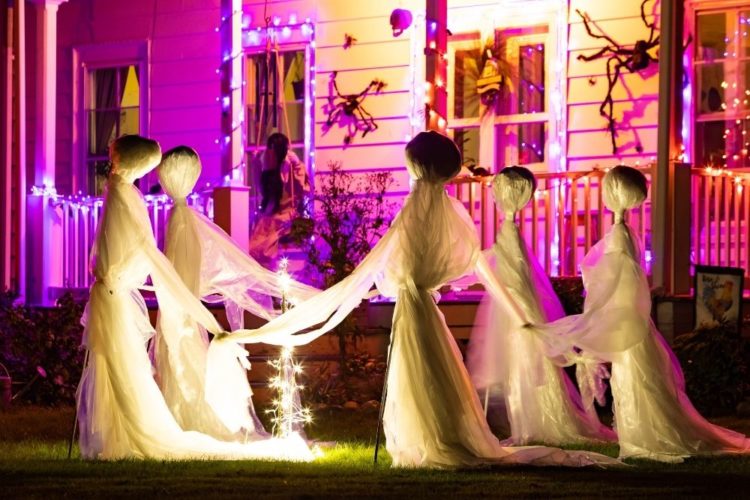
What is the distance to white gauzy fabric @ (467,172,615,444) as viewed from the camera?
35.3 ft

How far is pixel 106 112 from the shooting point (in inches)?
761

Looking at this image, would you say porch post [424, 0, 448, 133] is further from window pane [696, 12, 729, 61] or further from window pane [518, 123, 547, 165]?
window pane [696, 12, 729, 61]

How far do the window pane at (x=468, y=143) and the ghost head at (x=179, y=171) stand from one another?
6.45 metres

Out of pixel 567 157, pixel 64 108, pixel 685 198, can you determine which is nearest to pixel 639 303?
pixel 685 198

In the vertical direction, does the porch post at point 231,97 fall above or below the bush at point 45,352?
above

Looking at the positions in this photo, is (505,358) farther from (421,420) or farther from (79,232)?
(79,232)

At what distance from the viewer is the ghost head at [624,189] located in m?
10.1

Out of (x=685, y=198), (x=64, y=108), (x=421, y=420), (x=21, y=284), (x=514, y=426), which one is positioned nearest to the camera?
(x=421, y=420)

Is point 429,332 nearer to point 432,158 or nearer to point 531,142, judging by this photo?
point 432,158

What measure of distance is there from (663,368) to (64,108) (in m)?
11.9

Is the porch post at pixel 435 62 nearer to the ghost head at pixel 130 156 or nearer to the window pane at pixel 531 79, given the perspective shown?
the window pane at pixel 531 79

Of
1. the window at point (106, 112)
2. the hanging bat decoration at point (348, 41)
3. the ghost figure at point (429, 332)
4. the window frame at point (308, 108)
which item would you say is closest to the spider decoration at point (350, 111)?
the window frame at point (308, 108)

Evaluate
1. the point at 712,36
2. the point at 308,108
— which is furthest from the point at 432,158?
the point at 308,108

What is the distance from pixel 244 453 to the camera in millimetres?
9477
